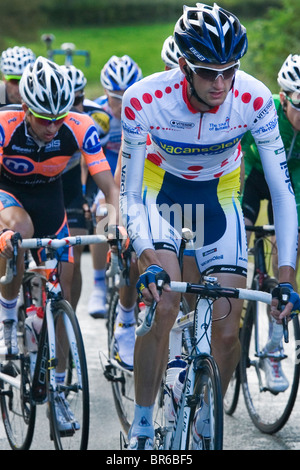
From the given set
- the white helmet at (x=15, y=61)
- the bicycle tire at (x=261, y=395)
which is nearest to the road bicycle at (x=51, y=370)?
the bicycle tire at (x=261, y=395)

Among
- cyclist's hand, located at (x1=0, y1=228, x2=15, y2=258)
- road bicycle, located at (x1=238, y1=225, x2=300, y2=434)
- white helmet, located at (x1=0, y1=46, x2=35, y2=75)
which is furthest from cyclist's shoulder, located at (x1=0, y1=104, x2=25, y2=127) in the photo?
white helmet, located at (x1=0, y1=46, x2=35, y2=75)

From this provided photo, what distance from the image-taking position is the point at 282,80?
20.0 ft

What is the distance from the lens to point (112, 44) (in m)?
54.8

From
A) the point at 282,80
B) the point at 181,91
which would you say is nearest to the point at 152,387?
the point at 181,91

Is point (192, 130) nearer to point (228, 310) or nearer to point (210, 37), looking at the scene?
point (210, 37)

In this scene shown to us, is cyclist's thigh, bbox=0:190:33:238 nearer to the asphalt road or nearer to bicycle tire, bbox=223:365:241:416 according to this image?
the asphalt road

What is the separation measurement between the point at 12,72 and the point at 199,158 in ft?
15.2

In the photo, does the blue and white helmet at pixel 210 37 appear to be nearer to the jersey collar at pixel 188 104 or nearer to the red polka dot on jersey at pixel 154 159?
the jersey collar at pixel 188 104

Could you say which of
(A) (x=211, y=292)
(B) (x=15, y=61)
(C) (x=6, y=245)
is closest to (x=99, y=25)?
(B) (x=15, y=61)

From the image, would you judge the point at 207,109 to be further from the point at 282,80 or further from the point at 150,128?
the point at 282,80

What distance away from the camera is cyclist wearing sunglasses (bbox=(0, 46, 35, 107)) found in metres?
8.53

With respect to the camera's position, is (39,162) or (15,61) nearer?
(39,162)

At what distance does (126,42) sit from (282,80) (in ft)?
161

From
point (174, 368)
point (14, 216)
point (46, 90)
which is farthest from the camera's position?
point (14, 216)
